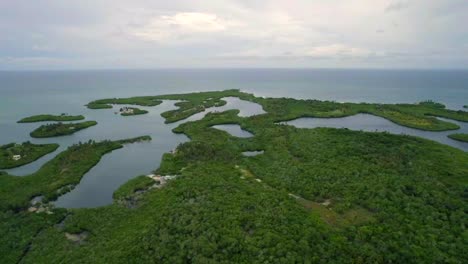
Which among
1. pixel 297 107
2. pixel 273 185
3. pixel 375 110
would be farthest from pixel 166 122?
pixel 375 110

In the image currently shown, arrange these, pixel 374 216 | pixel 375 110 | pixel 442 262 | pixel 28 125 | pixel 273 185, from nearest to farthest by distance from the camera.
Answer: pixel 442 262 < pixel 374 216 < pixel 273 185 < pixel 28 125 < pixel 375 110

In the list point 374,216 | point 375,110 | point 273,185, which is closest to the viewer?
point 374,216

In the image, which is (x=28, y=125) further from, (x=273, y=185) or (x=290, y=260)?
(x=290, y=260)

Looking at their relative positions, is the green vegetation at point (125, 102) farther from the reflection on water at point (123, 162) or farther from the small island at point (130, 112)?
the reflection on water at point (123, 162)

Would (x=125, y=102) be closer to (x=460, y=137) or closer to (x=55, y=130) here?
(x=55, y=130)

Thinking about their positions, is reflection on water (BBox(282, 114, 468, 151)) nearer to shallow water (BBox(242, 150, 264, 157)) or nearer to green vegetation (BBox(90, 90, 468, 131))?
green vegetation (BBox(90, 90, 468, 131))

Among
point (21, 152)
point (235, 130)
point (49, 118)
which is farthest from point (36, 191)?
point (49, 118)

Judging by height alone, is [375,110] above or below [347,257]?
above

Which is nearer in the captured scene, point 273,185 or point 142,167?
point 273,185
